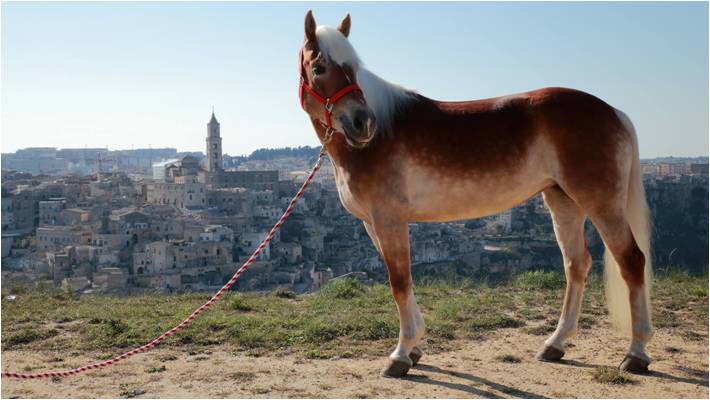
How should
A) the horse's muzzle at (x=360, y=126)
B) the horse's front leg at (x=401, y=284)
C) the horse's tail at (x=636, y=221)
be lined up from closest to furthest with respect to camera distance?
the horse's muzzle at (x=360, y=126) → the horse's front leg at (x=401, y=284) → the horse's tail at (x=636, y=221)

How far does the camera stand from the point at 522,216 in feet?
236

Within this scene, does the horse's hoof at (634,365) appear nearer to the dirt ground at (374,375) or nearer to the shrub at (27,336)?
the dirt ground at (374,375)

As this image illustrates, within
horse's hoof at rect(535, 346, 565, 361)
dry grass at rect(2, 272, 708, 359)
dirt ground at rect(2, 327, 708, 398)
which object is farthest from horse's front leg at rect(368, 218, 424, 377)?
horse's hoof at rect(535, 346, 565, 361)

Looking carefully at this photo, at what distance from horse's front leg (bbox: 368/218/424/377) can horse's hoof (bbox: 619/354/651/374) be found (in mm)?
1303

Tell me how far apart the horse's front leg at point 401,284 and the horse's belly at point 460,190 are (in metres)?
0.17

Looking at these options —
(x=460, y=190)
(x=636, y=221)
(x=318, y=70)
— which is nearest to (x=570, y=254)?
(x=636, y=221)

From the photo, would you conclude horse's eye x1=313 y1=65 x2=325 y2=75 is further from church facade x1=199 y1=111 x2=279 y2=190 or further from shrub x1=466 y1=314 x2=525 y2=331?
church facade x1=199 y1=111 x2=279 y2=190

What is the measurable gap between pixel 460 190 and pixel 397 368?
1.19 m

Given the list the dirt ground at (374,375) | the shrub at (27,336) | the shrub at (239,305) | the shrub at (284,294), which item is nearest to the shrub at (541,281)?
the dirt ground at (374,375)

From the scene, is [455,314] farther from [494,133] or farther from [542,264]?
[542,264]

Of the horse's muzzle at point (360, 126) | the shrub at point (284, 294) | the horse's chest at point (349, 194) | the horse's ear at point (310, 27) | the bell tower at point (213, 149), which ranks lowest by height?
the shrub at point (284, 294)

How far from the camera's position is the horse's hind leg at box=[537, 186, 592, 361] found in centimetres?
467

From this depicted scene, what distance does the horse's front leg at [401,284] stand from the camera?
13.6 ft

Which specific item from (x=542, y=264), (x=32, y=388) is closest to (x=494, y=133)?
(x=32, y=388)
